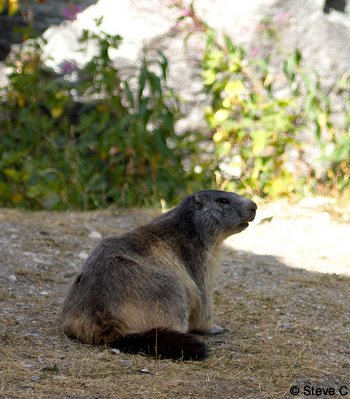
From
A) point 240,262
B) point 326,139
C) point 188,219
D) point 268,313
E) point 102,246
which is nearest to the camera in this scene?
point 102,246

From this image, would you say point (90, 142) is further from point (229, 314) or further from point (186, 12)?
point (229, 314)

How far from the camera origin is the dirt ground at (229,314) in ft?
9.98

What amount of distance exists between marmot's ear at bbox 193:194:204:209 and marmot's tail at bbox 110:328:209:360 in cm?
126

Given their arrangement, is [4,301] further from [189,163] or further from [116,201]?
[189,163]

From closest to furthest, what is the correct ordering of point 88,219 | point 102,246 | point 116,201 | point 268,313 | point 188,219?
point 102,246 < point 188,219 < point 268,313 < point 88,219 < point 116,201

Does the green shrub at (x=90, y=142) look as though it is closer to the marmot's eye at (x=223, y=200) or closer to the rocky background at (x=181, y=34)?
the rocky background at (x=181, y=34)

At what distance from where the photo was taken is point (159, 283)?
379 cm

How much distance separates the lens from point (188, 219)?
4426 mm

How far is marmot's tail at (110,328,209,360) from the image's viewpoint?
3.41 meters

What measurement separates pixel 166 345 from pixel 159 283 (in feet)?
1.62

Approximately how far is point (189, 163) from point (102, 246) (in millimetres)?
4885

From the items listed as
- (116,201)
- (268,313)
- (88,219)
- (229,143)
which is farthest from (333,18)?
(268,313)

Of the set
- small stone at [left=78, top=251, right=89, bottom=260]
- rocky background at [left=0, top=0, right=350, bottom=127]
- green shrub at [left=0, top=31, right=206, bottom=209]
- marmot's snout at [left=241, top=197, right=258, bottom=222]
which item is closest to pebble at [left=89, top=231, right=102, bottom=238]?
small stone at [left=78, top=251, right=89, bottom=260]

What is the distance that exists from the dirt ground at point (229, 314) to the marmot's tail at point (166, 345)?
0.06 metres
